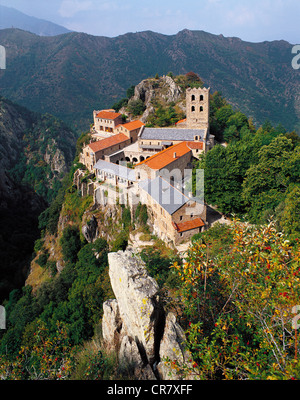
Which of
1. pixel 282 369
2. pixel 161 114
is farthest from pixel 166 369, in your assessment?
pixel 161 114

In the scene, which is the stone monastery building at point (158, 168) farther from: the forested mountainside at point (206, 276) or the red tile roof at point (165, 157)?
the forested mountainside at point (206, 276)

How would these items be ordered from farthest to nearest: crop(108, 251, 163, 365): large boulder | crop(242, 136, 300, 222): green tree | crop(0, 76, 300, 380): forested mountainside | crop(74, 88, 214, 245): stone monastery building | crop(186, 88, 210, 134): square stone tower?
crop(186, 88, 210, 134): square stone tower < crop(74, 88, 214, 245): stone monastery building < crop(242, 136, 300, 222): green tree < crop(108, 251, 163, 365): large boulder < crop(0, 76, 300, 380): forested mountainside

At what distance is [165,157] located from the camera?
39.2 metres

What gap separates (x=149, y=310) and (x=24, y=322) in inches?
1237

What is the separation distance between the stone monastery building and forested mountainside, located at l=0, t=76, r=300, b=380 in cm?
224

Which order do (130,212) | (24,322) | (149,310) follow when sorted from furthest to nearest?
(130,212), (24,322), (149,310)

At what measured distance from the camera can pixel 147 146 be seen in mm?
→ 48500

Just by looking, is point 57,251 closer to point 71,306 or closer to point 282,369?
point 71,306

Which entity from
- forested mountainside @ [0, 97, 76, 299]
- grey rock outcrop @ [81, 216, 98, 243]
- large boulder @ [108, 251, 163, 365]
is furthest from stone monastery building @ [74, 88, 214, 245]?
forested mountainside @ [0, 97, 76, 299]

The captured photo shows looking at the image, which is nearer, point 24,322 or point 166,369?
point 166,369

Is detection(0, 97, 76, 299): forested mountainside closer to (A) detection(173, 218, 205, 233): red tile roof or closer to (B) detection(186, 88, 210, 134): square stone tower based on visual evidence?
(A) detection(173, 218, 205, 233): red tile roof

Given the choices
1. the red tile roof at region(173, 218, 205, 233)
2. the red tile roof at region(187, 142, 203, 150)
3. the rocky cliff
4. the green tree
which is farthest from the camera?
the red tile roof at region(187, 142, 203, 150)

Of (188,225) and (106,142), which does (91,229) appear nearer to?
(106,142)

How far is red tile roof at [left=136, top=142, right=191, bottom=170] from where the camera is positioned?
122 ft
